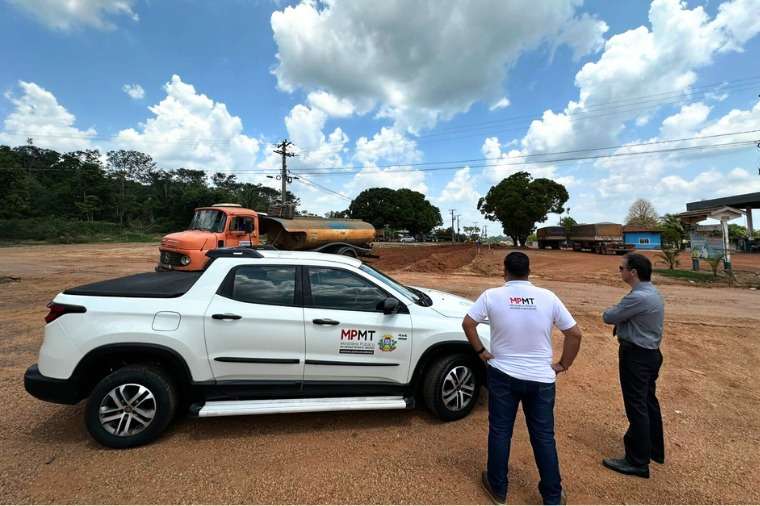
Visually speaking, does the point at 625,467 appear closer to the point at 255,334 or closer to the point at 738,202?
the point at 255,334

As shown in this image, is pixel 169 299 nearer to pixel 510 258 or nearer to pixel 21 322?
pixel 510 258

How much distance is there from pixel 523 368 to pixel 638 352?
1.09m

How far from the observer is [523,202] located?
41.7m

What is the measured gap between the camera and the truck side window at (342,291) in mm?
3211

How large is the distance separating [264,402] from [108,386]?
3.96 ft

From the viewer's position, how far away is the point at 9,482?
7.98 feet

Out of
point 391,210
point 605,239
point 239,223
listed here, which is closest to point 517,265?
point 239,223

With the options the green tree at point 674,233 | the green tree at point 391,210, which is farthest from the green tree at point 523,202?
the green tree at point 391,210

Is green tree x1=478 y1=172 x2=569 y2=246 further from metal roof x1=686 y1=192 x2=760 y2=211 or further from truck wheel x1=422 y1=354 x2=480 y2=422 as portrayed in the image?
truck wheel x1=422 y1=354 x2=480 y2=422

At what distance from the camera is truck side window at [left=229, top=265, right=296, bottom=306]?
3.10 metres

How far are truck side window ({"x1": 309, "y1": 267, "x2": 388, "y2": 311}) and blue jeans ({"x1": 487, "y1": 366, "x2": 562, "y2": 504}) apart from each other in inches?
48.9

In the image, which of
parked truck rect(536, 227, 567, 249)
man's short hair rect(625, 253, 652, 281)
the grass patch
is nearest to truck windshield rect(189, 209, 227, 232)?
man's short hair rect(625, 253, 652, 281)

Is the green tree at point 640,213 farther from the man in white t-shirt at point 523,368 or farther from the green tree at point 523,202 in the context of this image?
the man in white t-shirt at point 523,368

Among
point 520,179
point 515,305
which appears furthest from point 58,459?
point 520,179
